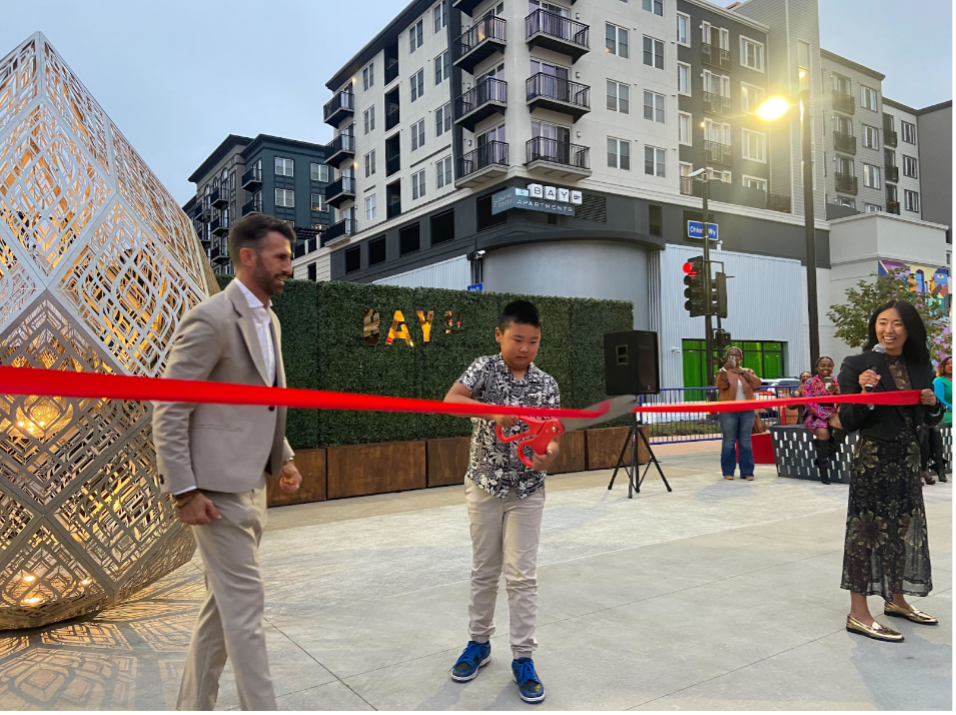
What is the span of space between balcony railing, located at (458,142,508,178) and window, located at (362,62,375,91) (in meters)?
10.2

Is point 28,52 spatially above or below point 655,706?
above

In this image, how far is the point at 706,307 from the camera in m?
14.5

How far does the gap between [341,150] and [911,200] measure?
34502 millimetres

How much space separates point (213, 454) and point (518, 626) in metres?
1.53

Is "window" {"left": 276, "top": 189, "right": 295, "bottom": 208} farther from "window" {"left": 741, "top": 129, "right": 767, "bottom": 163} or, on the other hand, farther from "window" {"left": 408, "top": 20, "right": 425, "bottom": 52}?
"window" {"left": 741, "top": 129, "right": 767, "bottom": 163}

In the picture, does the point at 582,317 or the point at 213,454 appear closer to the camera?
the point at 213,454

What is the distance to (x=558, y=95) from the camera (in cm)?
2506

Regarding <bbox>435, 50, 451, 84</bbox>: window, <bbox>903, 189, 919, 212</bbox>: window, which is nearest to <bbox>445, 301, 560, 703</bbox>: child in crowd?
<bbox>435, 50, 451, 84</bbox>: window

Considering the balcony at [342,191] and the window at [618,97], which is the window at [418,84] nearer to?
the balcony at [342,191]

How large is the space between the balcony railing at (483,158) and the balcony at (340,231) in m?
9.55

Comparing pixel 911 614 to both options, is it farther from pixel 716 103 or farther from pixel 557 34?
pixel 716 103

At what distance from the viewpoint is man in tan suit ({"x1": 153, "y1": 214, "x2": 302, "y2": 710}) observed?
2.22 meters

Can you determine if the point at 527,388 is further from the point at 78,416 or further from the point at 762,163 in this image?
the point at 762,163

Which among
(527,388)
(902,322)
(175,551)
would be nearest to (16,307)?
(175,551)
